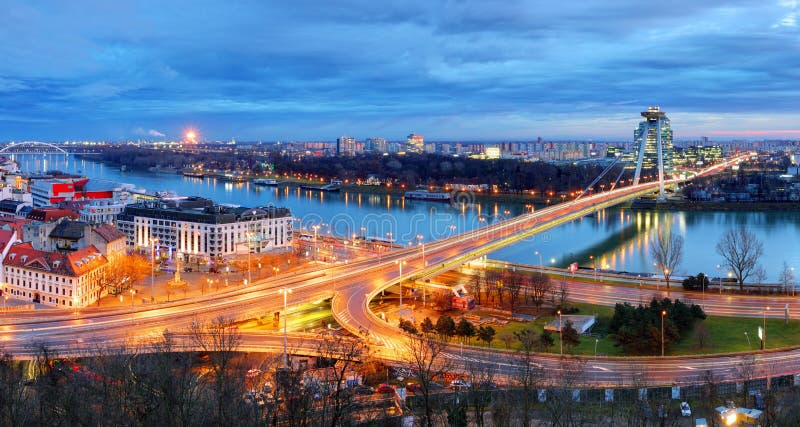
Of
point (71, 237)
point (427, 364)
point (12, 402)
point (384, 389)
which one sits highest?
point (71, 237)

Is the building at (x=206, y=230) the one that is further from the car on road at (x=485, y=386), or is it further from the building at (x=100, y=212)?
the car on road at (x=485, y=386)

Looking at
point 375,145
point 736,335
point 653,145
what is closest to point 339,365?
point 736,335

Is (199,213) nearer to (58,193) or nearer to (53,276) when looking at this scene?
(53,276)

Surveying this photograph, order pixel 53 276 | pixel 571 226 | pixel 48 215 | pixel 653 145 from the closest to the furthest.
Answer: pixel 53 276
pixel 48 215
pixel 571 226
pixel 653 145

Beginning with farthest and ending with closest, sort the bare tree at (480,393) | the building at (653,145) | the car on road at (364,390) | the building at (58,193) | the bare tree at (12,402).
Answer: the building at (653,145)
the building at (58,193)
the car on road at (364,390)
the bare tree at (480,393)
the bare tree at (12,402)

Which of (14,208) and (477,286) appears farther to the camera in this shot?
(14,208)

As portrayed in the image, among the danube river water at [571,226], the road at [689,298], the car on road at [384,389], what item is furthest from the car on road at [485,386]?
the danube river water at [571,226]

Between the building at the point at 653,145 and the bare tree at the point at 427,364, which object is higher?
the building at the point at 653,145
